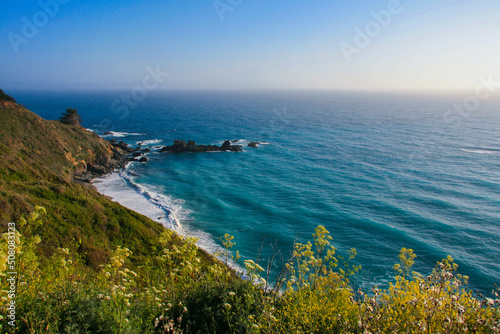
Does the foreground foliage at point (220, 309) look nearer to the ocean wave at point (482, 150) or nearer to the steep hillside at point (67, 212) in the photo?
the steep hillside at point (67, 212)

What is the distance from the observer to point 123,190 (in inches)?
1843

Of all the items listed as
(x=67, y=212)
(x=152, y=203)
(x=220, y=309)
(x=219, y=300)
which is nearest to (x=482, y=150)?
(x=152, y=203)

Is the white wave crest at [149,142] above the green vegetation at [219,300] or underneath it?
underneath

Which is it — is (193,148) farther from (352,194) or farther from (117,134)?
(352,194)

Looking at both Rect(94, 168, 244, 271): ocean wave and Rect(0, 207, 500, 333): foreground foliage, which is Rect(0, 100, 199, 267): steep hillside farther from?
Rect(94, 168, 244, 271): ocean wave

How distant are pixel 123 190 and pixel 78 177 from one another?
998 cm

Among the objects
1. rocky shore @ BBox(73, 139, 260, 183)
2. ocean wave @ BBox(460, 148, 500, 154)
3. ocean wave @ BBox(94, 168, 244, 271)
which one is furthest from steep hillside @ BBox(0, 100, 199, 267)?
ocean wave @ BBox(460, 148, 500, 154)

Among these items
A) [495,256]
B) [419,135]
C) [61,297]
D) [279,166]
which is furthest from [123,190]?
[419,135]

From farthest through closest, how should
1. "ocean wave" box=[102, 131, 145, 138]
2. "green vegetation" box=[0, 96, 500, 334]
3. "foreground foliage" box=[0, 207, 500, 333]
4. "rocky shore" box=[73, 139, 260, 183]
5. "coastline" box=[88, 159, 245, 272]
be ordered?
"ocean wave" box=[102, 131, 145, 138], "rocky shore" box=[73, 139, 260, 183], "coastline" box=[88, 159, 245, 272], "green vegetation" box=[0, 96, 500, 334], "foreground foliage" box=[0, 207, 500, 333]

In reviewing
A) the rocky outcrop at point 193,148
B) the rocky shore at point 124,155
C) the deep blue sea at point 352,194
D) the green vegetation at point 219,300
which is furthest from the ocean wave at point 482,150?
the green vegetation at point 219,300

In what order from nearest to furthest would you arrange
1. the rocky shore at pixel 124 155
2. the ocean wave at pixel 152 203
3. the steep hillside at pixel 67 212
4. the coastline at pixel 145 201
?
1. the steep hillside at pixel 67 212
2. the coastline at pixel 145 201
3. the ocean wave at pixel 152 203
4. the rocky shore at pixel 124 155

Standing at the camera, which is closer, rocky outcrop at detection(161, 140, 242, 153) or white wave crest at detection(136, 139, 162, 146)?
rocky outcrop at detection(161, 140, 242, 153)

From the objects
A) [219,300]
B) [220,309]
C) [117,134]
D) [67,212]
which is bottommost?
[117,134]

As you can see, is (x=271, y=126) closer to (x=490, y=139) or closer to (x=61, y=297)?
(x=490, y=139)
